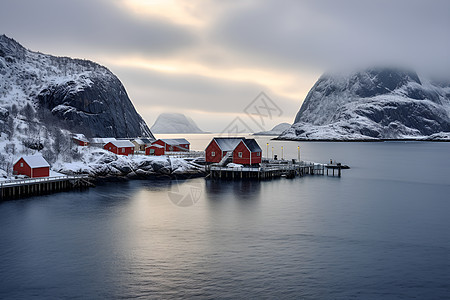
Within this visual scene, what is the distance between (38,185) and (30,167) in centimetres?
406

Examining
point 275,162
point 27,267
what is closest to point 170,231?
point 27,267

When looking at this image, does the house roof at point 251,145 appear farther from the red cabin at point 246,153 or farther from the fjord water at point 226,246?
the fjord water at point 226,246

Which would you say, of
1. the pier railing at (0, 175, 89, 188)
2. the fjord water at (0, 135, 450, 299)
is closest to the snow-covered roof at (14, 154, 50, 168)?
the pier railing at (0, 175, 89, 188)

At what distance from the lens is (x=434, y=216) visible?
4616 centimetres

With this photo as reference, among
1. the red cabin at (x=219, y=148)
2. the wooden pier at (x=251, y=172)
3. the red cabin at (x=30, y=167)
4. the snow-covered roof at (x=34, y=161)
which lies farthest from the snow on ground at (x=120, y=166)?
the red cabin at (x=30, y=167)

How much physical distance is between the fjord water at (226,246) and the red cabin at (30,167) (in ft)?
24.3

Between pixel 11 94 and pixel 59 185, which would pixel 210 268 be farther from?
pixel 11 94

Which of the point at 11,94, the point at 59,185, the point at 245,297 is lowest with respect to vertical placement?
the point at 245,297

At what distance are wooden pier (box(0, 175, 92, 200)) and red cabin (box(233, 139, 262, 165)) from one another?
32.4 metres

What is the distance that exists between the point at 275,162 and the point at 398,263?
6422 cm

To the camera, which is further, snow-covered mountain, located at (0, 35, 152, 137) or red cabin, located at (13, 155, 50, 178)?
snow-covered mountain, located at (0, 35, 152, 137)

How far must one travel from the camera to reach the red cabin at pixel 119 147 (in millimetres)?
92625

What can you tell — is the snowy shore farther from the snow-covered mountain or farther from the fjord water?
the snow-covered mountain

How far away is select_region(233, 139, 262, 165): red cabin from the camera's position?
8238 cm
